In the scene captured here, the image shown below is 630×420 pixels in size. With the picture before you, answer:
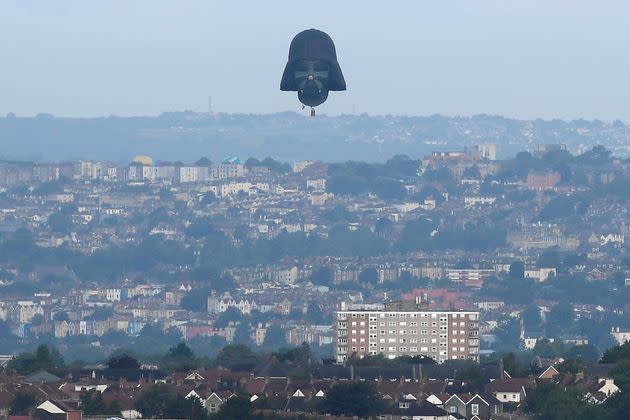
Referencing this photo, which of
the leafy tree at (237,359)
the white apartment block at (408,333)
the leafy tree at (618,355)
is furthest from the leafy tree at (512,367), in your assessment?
the white apartment block at (408,333)

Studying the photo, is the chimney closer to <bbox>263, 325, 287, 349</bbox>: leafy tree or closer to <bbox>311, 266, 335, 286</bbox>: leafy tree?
<bbox>263, 325, 287, 349</bbox>: leafy tree

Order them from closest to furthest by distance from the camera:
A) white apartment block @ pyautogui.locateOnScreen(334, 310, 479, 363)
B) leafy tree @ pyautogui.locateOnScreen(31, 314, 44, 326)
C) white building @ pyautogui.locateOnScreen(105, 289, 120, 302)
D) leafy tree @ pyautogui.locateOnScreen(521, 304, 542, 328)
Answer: white apartment block @ pyautogui.locateOnScreen(334, 310, 479, 363) → leafy tree @ pyautogui.locateOnScreen(521, 304, 542, 328) → leafy tree @ pyautogui.locateOnScreen(31, 314, 44, 326) → white building @ pyautogui.locateOnScreen(105, 289, 120, 302)

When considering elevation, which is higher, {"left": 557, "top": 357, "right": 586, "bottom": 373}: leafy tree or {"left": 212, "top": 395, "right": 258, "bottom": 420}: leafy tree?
{"left": 212, "top": 395, "right": 258, "bottom": 420}: leafy tree

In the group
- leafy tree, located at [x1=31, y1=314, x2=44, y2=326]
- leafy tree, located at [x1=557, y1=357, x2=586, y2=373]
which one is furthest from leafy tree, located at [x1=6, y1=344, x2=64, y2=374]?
leafy tree, located at [x1=31, y1=314, x2=44, y2=326]

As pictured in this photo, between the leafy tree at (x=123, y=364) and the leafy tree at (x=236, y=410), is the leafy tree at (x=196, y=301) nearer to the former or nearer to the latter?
the leafy tree at (x=123, y=364)

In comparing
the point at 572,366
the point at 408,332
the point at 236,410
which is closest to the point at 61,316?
the point at 408,332

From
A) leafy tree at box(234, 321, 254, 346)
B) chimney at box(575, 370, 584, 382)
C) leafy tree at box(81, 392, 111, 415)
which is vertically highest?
leafy tree at box(81, 392, 111, 415)

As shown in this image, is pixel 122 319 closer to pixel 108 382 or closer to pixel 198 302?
pixel 198 302
